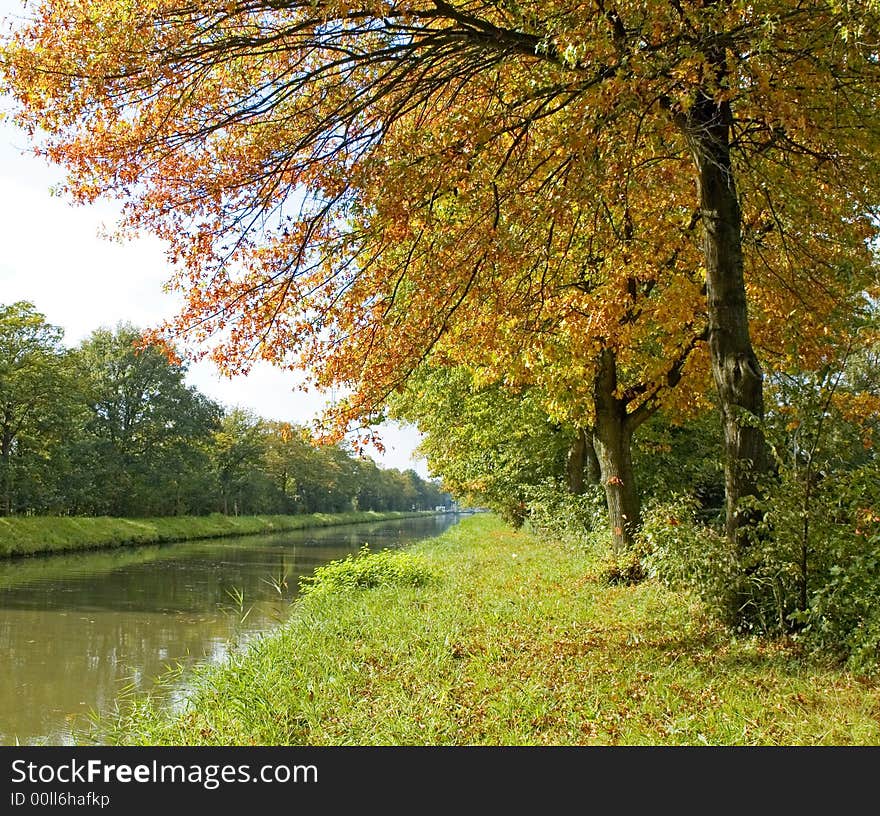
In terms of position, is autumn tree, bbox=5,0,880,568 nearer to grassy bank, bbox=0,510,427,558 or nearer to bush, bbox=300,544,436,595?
bush, bbox=300,544,436,595

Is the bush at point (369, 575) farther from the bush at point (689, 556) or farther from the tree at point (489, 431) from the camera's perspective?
the bush at point (689, 556)

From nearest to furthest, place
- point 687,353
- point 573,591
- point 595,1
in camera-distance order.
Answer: point 595,1, point 573,591, point 687,353

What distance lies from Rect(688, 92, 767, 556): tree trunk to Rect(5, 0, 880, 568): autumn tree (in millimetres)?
25

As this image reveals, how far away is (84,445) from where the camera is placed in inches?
1474

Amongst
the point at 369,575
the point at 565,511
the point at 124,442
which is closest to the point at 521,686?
the point at 369,575

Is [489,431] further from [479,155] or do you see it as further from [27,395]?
[27,395]

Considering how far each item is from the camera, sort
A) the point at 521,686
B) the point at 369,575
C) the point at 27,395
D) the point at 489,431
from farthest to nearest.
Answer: the point at 27,395 < the point at 489,431 < the point at 369,575 < the point at 521,686

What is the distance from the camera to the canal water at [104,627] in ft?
26.8

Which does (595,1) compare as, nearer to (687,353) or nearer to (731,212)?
(731,212)

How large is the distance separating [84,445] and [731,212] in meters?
37.0

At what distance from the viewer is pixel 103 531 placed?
1303 inches

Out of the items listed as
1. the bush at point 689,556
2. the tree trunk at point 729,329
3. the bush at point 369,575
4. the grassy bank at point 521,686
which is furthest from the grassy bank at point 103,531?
the tree trunk at point 729,329

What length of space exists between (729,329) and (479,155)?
10.8ft

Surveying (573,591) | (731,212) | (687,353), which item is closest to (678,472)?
(687,353)
